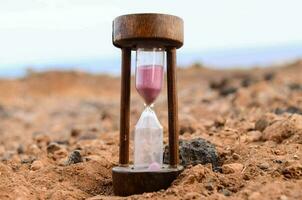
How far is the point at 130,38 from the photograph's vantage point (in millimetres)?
2965

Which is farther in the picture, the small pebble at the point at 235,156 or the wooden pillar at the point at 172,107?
the small pebble at the point at 235,156

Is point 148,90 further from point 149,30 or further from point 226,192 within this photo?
point 226,192

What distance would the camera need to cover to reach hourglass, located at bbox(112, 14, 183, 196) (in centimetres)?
295

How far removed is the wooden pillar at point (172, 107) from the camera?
307 cm

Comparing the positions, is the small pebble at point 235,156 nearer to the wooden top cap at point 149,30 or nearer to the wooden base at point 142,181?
the wooden base at point 142,181

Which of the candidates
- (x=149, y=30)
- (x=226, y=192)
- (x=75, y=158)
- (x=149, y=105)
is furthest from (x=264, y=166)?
(x=75, y=158)

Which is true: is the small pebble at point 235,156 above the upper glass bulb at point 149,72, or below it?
below

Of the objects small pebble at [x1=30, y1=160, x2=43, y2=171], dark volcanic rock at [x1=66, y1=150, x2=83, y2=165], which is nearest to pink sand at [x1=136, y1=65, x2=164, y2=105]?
dark volcanic rock at [x1=66, y1=150, x2=83, y2=165]

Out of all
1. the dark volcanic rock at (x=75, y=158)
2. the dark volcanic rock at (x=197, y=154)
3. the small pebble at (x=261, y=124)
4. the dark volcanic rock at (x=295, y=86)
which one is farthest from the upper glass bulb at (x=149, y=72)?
the dark volcanic rock at (x=295, y=86)

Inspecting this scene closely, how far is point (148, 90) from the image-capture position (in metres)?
2.97

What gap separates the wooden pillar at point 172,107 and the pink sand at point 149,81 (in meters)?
0.07

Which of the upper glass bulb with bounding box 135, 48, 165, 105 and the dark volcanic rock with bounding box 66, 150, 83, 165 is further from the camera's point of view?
the dark volcanic rock with bounding box 66, 150, 83, 165

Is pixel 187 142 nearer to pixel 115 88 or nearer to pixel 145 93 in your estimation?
pixel 145 93

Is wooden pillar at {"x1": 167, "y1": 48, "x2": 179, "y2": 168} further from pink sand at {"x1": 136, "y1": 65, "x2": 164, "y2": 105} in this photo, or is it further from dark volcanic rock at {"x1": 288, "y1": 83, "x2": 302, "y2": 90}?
Result: dark volcanic rock at {"x1": 288, "y1": 83, "x2": 302, "y2": 90}
